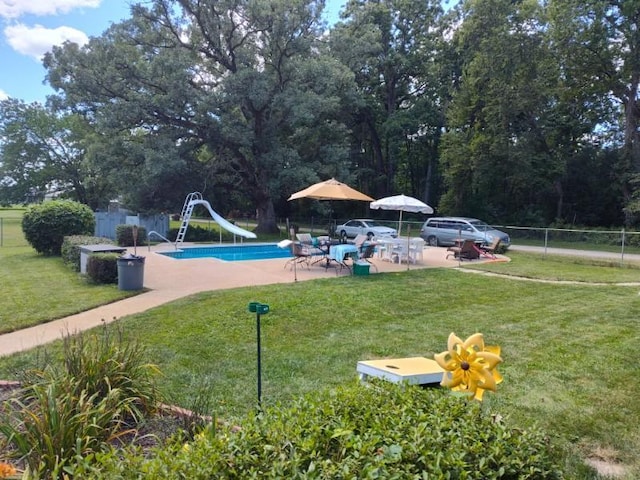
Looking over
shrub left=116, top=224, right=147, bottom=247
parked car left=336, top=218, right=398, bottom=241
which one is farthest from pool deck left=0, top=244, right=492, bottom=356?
parked car left=336, top=218, right=398, bottom=241

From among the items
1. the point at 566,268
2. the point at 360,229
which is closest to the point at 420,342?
the point at 566,268

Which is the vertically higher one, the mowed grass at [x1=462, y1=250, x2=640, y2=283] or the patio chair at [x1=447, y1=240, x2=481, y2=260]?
the patio chair at [x1=447, y1=240, x2=481, y2=260]

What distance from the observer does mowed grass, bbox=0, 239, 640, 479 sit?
12.6 feet

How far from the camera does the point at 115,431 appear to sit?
291 centimetres

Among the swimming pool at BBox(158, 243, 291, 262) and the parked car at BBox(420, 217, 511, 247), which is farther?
the parked car at BBox(420, 217, 511, 247)

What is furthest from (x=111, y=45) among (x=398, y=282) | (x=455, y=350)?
(x=455, y=350)

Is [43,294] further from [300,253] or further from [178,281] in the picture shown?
[300,253]

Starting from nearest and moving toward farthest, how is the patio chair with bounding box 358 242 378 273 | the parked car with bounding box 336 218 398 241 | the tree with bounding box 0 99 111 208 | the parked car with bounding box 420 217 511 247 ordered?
1. the patio chair with bounding box 358 242 378 273
2. the parked car with bounding box 420 217 511 247
3. the parked car with bounding box 336 218 398 241
4. the tree with bounding box 0 99 111 208

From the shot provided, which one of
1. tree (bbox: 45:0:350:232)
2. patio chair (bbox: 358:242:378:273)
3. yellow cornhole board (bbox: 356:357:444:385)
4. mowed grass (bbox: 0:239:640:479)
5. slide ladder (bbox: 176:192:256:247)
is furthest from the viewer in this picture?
tree (bbox: 45:0:350:232)

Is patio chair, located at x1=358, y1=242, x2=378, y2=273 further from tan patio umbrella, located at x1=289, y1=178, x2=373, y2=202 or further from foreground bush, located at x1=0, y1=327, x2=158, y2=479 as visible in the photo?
foreground bush, located at x1=0, y1=327, x2=158, y2=479

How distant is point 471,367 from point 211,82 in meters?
24.3

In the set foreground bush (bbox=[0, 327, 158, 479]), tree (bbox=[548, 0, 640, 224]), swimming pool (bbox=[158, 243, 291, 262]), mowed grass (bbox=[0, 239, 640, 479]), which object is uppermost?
tree (bbox=[548, 0, 640, 224])

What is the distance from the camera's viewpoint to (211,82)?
24156mm

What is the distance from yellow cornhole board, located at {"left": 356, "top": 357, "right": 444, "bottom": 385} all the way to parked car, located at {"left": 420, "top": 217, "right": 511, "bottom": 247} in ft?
49.2
